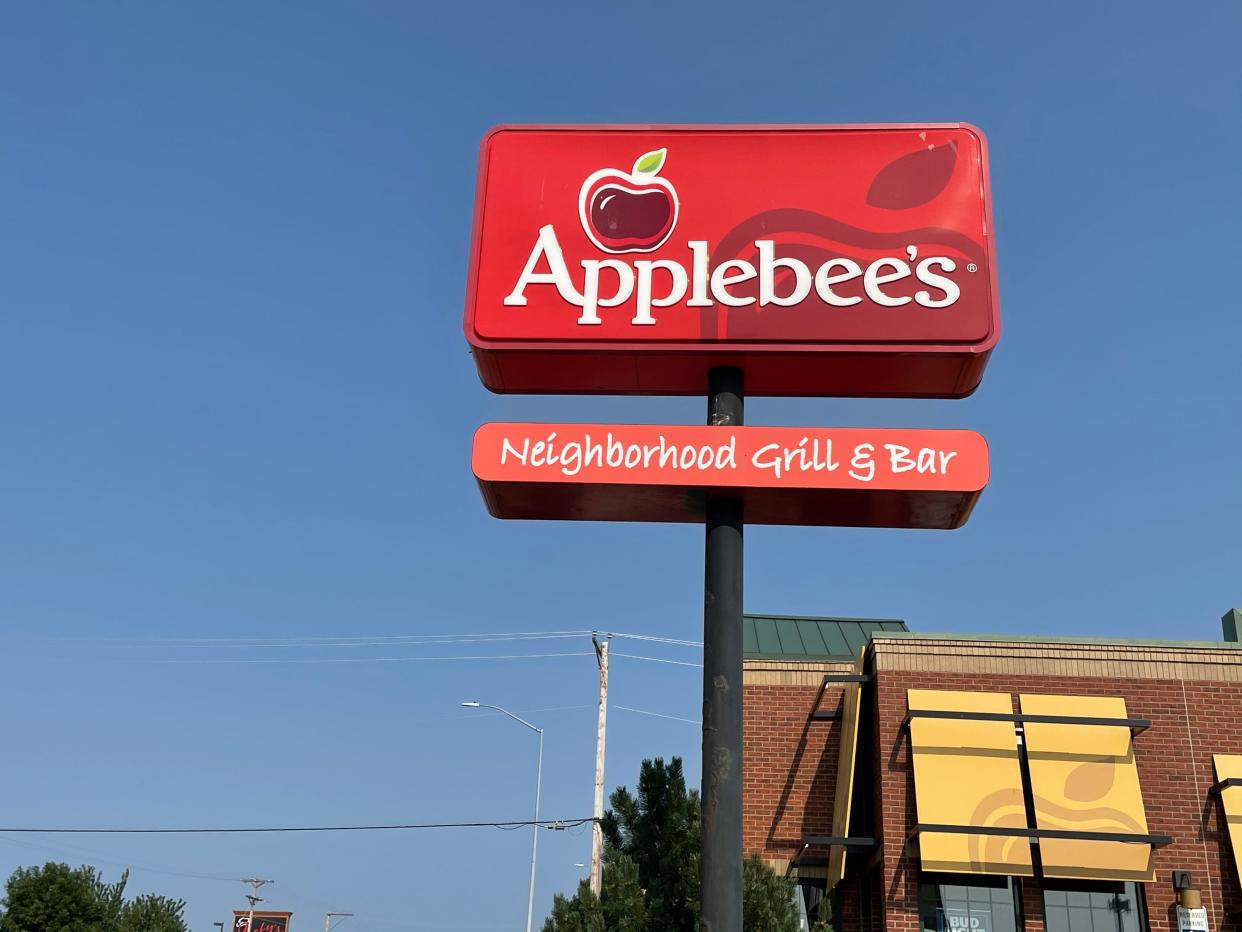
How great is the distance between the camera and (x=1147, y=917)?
615 inches

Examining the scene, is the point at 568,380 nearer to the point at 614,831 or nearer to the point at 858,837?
the point at 614,831

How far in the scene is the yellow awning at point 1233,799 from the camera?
1563 cm

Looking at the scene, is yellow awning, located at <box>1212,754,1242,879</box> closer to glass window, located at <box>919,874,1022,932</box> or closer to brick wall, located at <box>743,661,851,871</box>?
glass window, located at <box>919,874,1022,932</box>

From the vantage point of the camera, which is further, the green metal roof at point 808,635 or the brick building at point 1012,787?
the green metal roof at point 808,635

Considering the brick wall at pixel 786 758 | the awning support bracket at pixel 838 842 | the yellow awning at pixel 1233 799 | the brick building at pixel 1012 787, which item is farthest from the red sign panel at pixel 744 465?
the brick wall at pixel 786 758

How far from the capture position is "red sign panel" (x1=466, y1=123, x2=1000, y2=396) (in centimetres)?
874

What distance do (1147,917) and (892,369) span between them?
1043 centimetres

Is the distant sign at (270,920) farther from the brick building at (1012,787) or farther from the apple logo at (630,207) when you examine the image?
the apple logo at (630,207)

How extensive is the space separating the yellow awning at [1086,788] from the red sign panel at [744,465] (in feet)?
28.6

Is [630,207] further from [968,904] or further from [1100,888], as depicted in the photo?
[1100,888]

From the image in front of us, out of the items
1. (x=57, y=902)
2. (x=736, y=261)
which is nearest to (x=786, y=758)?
(x=736, y=261)

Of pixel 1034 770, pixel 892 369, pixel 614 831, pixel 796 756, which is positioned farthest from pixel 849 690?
pixel 892 369

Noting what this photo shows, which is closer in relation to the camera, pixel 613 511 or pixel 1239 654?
pixel 613 511

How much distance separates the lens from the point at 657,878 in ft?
47.2
